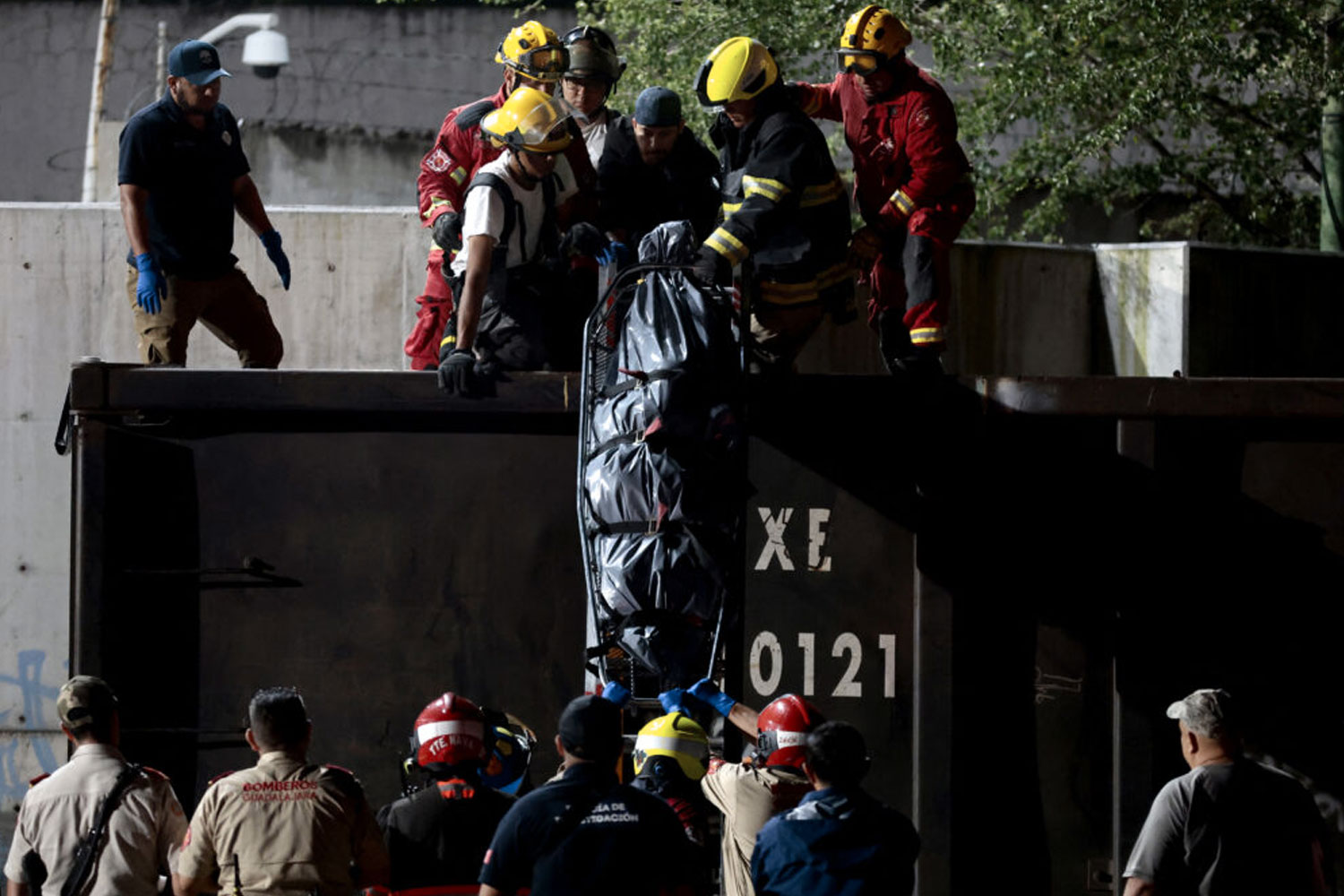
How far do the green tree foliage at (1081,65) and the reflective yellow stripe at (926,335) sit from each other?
542 cm

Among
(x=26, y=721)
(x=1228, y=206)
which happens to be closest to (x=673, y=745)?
(x=26, y=721)

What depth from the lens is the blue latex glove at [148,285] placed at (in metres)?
6.97

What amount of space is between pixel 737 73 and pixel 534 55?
3.24 feet

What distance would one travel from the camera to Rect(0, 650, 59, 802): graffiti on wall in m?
8.59

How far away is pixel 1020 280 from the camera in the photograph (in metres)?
10.2

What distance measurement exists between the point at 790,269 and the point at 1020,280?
3.89m

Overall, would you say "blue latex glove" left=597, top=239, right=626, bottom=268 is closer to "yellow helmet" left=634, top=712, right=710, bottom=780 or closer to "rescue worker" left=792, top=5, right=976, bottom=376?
"rescue worker" left=792, top=5, right=976, bottom=376

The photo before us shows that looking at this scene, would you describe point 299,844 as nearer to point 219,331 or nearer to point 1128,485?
point 1128,485

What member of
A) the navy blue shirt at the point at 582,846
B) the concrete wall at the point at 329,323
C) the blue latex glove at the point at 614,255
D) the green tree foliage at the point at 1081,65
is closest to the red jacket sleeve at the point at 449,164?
the blue latex glove at the point at 614,255

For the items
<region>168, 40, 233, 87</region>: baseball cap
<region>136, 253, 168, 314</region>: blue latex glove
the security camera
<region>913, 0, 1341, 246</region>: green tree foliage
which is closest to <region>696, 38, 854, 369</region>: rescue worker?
<region>168, 40, 233, 87</region>: baseball cap

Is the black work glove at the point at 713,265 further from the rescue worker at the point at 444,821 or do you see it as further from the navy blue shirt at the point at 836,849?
the navy blue shirt at the point at 836,849

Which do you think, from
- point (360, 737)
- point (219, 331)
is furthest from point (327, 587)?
point (219, 331)

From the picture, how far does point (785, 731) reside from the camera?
17.2 ft

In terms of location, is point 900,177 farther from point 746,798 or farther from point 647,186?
point 746,798
